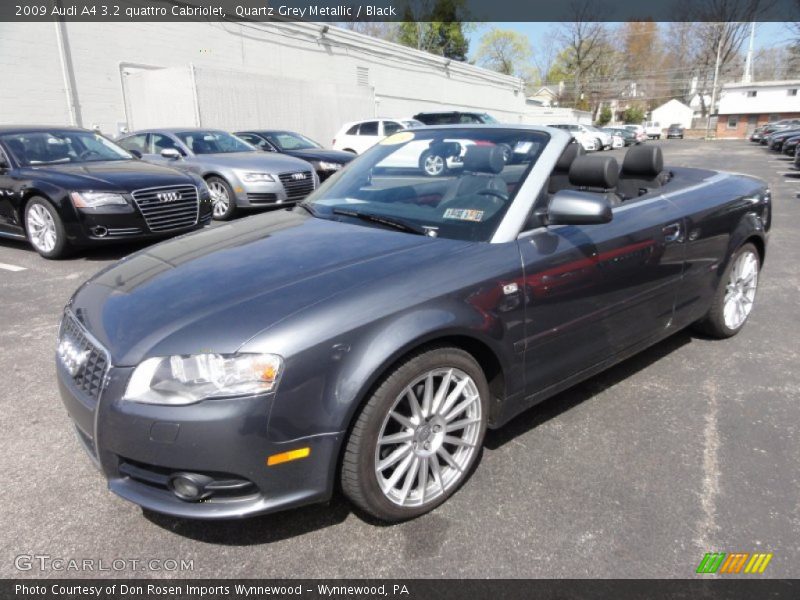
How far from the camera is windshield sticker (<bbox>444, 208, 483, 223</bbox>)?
266 cm

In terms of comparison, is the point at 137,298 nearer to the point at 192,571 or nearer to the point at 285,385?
the point at 285,385

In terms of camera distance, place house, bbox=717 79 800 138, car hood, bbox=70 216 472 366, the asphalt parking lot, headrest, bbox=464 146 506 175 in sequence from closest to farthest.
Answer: car hood, bbox=70 216 472 366, the asphalt parking lot, headrest, bbox=464 146 506 175, house, bbox=717 79 800 138

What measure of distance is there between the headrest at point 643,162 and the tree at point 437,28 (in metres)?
45.5

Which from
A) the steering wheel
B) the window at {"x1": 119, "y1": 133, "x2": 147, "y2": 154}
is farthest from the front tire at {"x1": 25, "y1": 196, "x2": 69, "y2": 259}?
the steering wheel

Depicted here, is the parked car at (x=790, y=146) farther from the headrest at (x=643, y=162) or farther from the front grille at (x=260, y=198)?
the headrest at (x=643, y=162)

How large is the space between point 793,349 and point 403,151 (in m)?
3.06

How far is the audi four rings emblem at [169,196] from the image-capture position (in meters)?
6.57

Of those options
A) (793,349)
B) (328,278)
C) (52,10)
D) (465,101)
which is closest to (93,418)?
(328,278)

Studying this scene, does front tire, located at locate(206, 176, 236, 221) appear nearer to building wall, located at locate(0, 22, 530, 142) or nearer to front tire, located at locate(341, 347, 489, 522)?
front tire, located at locate(341, 347, 489, 522)

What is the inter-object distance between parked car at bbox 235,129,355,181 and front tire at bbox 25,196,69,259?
18.3 ft

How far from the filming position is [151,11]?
53.8 feet

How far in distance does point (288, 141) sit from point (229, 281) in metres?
11.2

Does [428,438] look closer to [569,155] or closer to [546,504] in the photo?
[546,504]

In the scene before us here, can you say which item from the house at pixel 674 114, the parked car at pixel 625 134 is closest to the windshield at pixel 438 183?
the parked car at pixel 625 134
